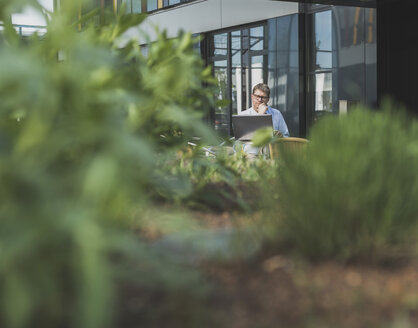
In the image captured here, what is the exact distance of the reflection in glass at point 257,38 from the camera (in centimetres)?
1459

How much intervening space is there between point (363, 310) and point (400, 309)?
6 centimetres

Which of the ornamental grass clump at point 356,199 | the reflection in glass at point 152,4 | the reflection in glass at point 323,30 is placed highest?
the reflection in glass at point 152,4

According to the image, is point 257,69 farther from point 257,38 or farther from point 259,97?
point 259,97

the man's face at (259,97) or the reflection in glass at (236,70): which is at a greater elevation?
the reflection in glass at (236,70)

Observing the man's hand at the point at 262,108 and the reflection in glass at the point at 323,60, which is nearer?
the man's hand at the point at 262,108

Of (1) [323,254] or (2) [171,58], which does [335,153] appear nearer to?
(1) [323,254]

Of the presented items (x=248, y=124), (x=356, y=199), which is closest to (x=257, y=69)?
(x=248, y=124)

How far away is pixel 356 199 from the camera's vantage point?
1.12 metres

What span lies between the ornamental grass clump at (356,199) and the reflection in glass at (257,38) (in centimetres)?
1373

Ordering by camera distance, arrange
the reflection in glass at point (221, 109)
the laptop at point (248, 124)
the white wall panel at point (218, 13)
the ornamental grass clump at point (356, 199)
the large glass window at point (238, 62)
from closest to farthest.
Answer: the ornamental grass clump at point (356, 199)
the laptop at point (248, 124)
the white wall panel at point (218, 13)
the large glass window at point (238, 62)
the reflection in glass at point (221, 109)

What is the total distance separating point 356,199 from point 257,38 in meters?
14.1

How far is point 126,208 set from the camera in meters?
1.14

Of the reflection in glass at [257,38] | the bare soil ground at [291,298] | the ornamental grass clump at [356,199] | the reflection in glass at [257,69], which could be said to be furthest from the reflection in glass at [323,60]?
the bare soil ground at [291,298]

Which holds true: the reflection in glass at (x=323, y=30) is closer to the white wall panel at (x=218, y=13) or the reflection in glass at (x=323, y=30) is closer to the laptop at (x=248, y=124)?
the white wall panel at (x=218, y=13)
